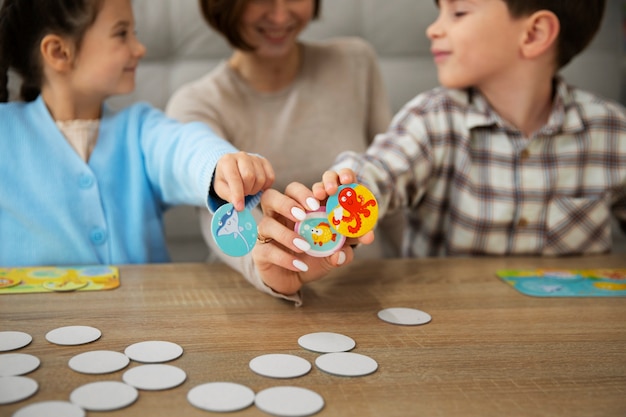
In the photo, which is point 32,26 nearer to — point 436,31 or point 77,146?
point 77,146

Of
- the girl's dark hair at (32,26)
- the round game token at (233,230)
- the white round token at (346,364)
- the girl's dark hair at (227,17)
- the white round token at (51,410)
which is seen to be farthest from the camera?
the girl's dark hair at (227,17)

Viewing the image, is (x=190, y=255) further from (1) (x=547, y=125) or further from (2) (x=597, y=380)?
(2) (x=597, y=380)

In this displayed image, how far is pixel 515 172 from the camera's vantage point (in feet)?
4.29

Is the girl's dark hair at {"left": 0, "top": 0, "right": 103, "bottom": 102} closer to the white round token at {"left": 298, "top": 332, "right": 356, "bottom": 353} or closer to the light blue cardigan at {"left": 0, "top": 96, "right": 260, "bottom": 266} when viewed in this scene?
the light blue cardigan at {"left": 0, "top": 96, "right": 260, "bottom": 266}

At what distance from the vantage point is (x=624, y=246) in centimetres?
184

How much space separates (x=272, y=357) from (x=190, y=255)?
3.76 feet

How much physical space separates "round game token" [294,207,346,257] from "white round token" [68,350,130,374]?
0.85ft

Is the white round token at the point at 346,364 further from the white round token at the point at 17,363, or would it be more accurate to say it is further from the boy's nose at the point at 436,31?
the boy's nose at the point at 436,31

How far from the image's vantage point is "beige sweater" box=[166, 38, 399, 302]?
147 centimetres

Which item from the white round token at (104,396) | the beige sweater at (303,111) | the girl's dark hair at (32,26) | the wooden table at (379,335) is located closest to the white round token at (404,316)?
the wooden table at (379,335)

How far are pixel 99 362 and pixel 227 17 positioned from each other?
0.92 metres

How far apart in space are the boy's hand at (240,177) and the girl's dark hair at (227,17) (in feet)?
2.01

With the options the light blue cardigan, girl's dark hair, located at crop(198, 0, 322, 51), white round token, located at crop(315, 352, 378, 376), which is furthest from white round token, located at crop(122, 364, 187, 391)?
girl's dark hair, located at crop(198, 0, 322, 51)

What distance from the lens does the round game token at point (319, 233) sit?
0.82 metres
